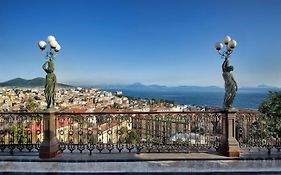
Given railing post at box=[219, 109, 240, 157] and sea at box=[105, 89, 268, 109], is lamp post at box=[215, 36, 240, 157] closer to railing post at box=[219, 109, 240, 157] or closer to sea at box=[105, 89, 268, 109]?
railing post at box=[219, 109, 240, 157]

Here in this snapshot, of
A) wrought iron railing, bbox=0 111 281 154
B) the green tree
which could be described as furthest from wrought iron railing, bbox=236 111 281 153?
the green tree

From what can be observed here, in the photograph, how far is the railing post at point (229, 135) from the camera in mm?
4652

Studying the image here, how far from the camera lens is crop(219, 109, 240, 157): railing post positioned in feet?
15.3

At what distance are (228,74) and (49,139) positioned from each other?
3.57m

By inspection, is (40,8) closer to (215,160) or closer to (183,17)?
(183,17)

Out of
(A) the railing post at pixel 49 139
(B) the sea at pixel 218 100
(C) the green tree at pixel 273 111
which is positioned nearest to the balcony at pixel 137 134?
(A) the railing post at pixel 49 139

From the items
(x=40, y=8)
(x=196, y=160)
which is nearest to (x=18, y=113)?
(x=196, y=160)

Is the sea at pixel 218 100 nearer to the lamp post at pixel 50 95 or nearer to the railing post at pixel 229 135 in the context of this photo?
the railing post at pixel 229 135

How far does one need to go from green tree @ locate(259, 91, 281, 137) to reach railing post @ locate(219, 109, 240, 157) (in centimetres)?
110

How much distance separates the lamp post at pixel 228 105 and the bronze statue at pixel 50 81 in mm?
3267

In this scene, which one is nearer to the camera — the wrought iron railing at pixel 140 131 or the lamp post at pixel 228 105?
the lamp post at pixel 228 105

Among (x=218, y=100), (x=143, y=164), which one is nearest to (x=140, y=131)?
(x=143, y=164)

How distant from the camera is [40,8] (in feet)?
30.3

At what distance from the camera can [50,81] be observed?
4.91m
